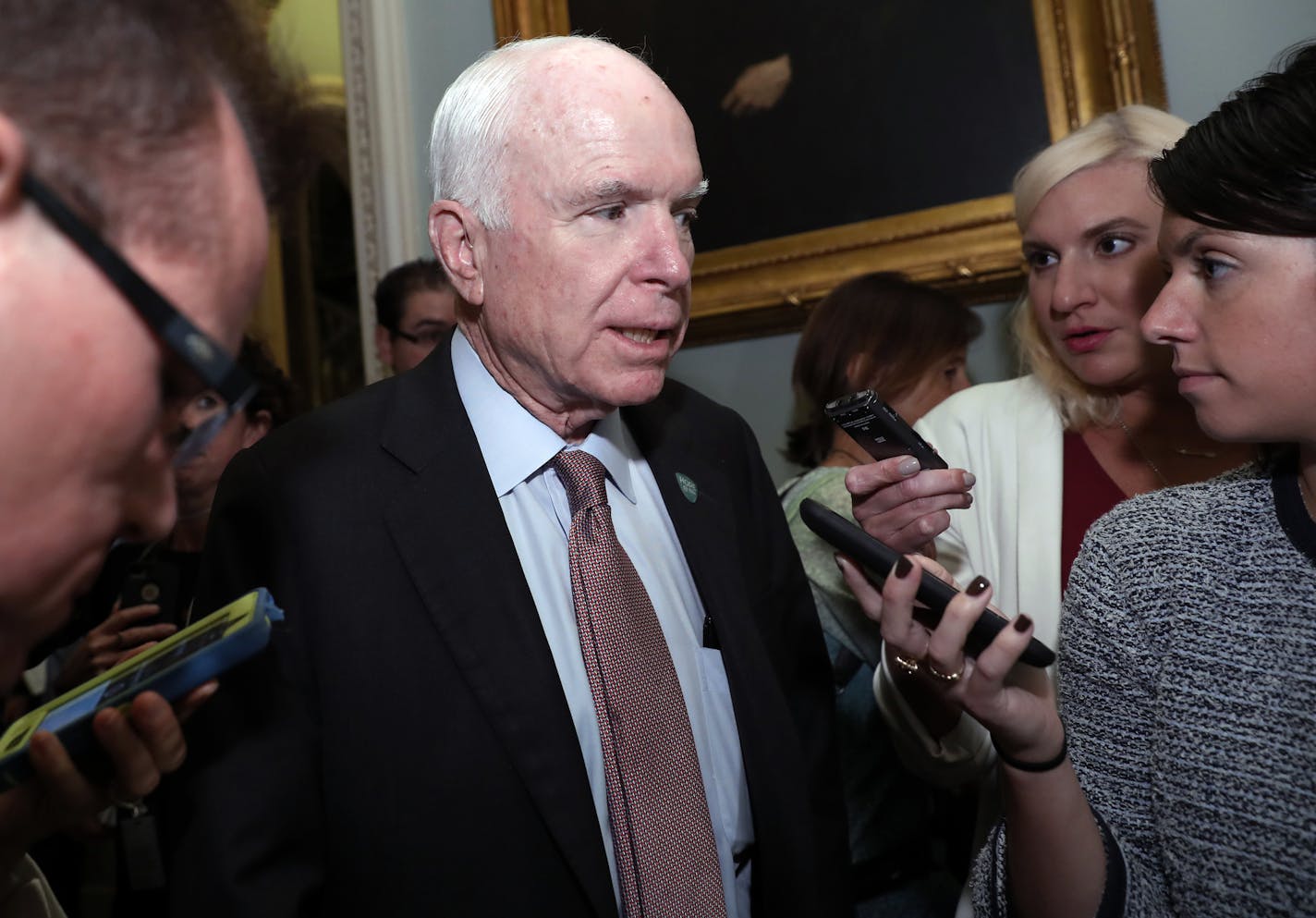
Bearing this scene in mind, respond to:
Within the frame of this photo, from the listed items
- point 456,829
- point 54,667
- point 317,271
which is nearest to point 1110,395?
point 456,829

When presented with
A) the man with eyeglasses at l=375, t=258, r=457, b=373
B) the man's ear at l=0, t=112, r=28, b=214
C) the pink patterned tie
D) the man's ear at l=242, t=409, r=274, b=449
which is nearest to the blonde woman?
the pink patterned tie

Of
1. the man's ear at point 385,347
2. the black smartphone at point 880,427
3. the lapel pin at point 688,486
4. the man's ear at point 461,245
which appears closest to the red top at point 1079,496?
the black smartphone at point 880,427

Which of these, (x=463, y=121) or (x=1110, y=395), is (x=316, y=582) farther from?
(x=1110, y=395)

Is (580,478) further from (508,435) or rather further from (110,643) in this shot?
(110,643)

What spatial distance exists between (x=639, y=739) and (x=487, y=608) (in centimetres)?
28

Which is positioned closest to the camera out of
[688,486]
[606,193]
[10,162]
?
[10,162]

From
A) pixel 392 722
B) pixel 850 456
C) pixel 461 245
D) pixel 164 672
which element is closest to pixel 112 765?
pixel 164 672

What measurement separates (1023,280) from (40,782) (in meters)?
2.62

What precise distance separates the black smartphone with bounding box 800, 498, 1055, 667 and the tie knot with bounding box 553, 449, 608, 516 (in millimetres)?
321

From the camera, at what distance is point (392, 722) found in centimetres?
138

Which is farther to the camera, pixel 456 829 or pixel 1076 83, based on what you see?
pixel 1076 83

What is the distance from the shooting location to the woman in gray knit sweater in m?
1.34

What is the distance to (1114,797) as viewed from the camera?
4.98ft

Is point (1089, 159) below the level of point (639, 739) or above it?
above
